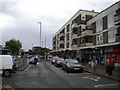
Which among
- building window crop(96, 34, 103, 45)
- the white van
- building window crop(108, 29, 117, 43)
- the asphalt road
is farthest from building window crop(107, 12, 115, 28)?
the white van

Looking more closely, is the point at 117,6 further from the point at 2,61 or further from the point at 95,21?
the point at 2,61

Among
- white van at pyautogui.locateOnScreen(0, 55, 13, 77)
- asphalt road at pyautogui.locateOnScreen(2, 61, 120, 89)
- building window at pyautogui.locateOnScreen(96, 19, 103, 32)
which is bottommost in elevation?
asphalt road at pyautogui.locateOnScreen(2, 61, 120, 89)

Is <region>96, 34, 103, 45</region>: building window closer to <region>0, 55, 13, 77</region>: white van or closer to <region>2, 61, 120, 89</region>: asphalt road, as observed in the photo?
<region>2, 61, 120, 89</region>: asphalt road

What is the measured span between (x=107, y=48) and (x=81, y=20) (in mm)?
14808

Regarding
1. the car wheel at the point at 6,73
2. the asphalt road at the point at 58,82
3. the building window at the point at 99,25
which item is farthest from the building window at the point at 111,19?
the car wheel at the point at 6,73

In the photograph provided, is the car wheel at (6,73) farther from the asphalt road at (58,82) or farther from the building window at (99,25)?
the building window at (99,25)

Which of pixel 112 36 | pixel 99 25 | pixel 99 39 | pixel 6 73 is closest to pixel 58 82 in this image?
pixel 6 73

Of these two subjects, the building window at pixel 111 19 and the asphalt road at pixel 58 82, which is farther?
the building window at pixel 111 19

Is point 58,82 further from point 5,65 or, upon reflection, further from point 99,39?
point 99,39

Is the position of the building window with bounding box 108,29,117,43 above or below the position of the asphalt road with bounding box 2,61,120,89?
above

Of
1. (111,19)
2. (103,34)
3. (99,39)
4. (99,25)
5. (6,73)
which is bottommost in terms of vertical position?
(6,73)

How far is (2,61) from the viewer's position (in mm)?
13227

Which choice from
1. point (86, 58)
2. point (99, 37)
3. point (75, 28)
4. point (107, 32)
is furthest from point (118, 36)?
point (75, 28)

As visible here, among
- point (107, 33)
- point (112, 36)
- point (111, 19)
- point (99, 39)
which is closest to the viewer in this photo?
point (112, 36)
